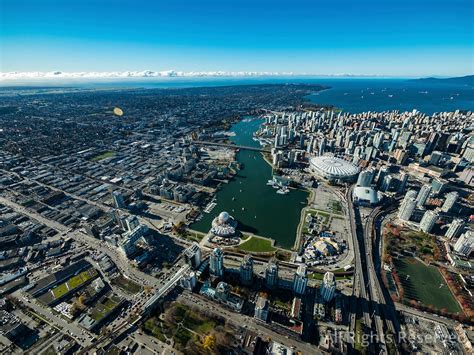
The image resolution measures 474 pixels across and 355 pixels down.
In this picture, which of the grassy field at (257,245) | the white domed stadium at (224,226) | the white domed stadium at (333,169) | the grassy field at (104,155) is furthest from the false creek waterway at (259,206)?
the grassy field at (104,155)

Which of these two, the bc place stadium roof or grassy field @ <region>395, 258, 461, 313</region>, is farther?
the bc place stadium roof

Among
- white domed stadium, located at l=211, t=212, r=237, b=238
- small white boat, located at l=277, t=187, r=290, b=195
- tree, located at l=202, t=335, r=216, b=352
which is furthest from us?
small white boat, located at l=277, t=187, r=290, b=195

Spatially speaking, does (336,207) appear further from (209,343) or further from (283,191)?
(209,343)

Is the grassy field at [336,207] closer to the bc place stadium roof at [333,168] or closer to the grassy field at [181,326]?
the bc place stadium roof at [333,168]

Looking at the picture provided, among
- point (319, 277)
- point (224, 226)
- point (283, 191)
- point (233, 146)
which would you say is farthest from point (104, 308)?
point (233, 146)

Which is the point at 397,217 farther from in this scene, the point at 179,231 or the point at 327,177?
the point at 179,231

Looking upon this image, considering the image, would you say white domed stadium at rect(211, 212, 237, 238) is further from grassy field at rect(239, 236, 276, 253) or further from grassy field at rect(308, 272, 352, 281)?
grassy field at rect(308, 272, 352, 281)

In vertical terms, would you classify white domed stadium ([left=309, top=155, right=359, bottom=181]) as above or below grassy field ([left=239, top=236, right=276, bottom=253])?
above

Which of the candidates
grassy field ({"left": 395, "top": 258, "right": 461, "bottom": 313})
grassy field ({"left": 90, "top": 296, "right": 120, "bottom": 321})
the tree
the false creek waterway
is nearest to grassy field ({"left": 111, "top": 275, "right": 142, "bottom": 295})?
grassy field ({"left": 90, "top": 296, "right": 120, "bottom": 321})
